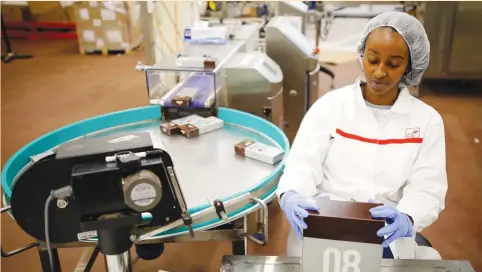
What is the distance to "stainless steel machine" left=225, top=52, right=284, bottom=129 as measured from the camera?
240cm

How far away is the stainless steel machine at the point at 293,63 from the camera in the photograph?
3.14 m

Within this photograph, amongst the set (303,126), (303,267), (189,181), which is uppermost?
(303,126)

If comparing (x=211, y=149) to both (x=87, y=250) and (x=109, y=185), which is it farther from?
(x=109, y=185)

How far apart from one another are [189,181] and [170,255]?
37.6 inches

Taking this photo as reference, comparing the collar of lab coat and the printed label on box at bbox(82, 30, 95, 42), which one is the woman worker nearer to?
the collar of lab coat

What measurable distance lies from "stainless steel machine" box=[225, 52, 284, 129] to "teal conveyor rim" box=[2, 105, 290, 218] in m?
0.22

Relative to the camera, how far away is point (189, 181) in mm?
1726

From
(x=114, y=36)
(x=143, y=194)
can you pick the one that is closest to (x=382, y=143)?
(x=143, y=194)

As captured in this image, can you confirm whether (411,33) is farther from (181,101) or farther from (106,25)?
(106,25)

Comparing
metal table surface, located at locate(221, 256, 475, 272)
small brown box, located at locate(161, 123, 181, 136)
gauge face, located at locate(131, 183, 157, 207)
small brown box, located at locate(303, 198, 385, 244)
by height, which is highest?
gauge face, located at locate(131, 183, 157, 207)

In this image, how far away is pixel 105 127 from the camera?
2221 mm

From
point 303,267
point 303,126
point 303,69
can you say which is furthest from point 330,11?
point 303,267

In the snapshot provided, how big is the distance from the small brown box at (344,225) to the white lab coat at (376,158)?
16.3 inches

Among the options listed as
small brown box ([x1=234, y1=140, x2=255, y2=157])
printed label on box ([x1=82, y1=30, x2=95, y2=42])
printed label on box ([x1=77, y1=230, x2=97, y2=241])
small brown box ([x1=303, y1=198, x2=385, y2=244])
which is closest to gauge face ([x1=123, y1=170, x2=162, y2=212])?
printed label on box ([x1=77, y1=230, x2=97, y2=241])
